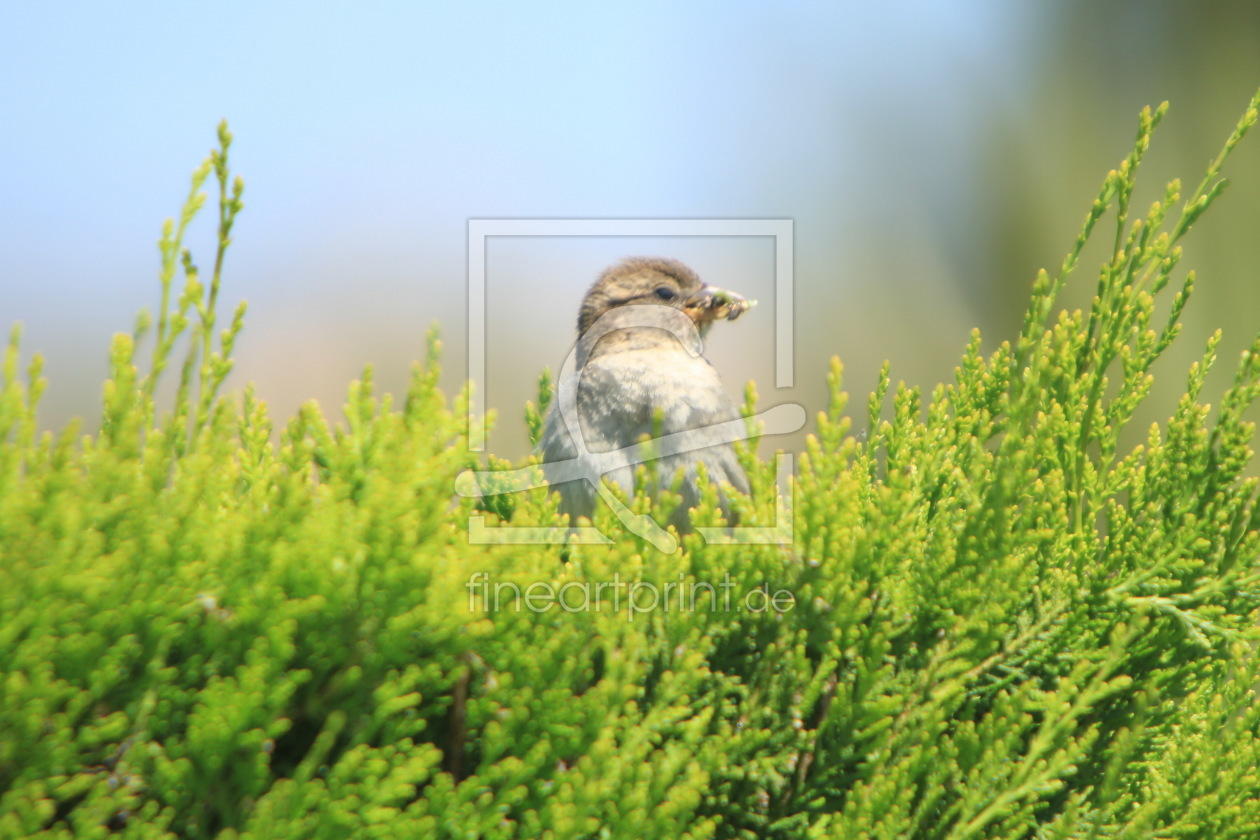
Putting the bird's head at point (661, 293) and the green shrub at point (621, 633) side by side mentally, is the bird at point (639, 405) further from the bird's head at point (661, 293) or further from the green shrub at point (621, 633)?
the green shrub at point (621, 633)

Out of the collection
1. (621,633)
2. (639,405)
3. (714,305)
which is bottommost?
(621,633)

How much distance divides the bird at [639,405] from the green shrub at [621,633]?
3.39ft

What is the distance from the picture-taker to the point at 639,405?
2.96m

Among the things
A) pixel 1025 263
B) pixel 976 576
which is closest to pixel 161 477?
pixel 976 576

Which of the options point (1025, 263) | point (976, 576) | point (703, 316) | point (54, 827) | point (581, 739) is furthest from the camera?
point (1025, 263)

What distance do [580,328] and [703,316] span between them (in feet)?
1.57

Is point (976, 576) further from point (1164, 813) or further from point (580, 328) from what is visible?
point (580, 328)

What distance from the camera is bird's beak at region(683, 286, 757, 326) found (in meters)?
3.64

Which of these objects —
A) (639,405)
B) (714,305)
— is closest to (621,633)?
(639,405)

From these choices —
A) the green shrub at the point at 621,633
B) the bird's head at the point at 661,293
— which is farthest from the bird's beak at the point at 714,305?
the green shrub at the point at 621,633

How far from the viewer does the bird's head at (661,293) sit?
3.66 meters

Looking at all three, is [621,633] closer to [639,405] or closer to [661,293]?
[639,405]

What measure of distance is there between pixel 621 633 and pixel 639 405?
1.62 meters

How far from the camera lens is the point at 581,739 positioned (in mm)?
1258
